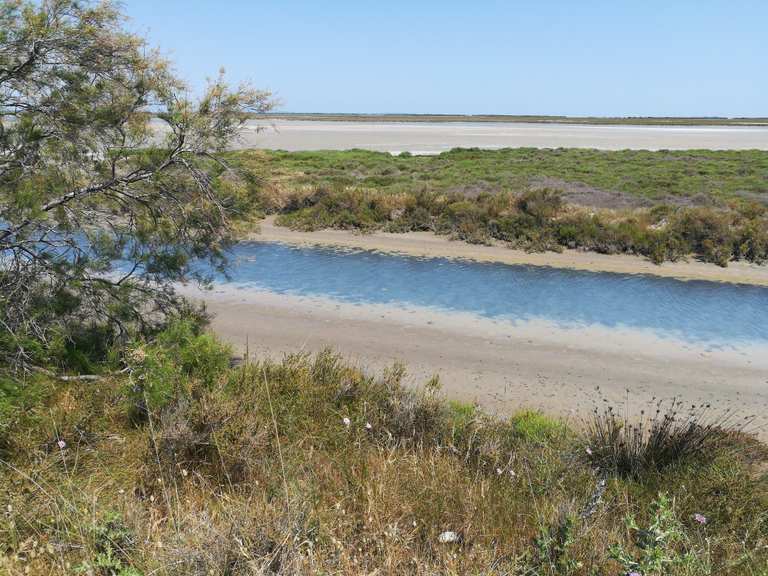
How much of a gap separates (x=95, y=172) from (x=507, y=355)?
7.50 m

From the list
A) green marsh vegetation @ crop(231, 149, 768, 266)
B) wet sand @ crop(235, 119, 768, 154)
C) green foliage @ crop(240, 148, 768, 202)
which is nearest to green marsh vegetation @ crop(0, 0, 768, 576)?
green marsh vegetation @ crop(231, 149, 768, 266)

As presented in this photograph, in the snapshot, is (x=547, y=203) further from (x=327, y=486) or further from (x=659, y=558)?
(x=659, y=558)

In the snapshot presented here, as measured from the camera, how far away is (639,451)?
592 cm

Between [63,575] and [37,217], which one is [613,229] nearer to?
[37,217]

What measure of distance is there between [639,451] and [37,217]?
6.49 metres

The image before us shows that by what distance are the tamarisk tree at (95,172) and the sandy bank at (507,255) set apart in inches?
321

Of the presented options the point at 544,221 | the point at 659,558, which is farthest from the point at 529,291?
the point at 659,558

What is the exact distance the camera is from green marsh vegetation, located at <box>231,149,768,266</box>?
760 inches

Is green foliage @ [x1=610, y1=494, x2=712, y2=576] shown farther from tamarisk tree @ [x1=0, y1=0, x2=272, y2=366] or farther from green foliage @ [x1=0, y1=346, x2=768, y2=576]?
tamarisk tree @ [x1=0, y1=0, x2=272, y2=366]

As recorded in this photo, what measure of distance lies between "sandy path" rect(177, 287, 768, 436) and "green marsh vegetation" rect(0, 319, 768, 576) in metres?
2.20

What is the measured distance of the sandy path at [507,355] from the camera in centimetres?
977

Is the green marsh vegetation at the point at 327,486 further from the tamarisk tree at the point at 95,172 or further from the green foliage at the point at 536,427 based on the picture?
the tamarisk tree at the point at 95,172

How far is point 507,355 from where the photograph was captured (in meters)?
11.4

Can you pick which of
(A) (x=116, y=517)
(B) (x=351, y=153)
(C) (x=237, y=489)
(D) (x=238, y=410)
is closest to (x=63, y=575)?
(A) (x=116, y=517)
